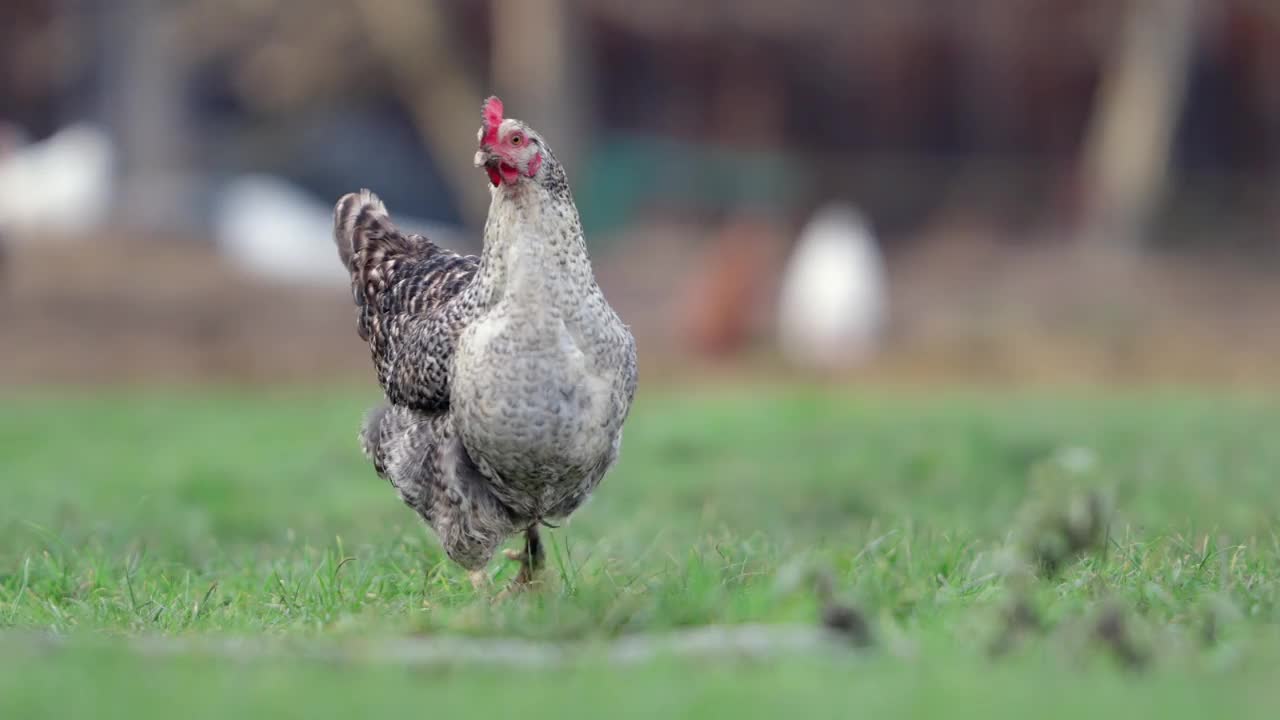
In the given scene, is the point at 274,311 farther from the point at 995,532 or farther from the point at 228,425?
the point at 995,532

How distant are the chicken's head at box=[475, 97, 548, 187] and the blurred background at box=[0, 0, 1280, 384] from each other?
10.5 metres

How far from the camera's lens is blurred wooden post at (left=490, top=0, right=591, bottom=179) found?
1664cm

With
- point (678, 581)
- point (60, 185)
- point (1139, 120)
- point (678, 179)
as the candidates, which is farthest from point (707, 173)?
point (678, 581)

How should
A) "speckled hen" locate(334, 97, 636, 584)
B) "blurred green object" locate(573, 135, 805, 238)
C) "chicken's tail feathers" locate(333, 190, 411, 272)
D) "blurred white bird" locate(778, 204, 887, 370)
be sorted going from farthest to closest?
1. "blurred green object" locate(573, 135, 805, 238)
2. "blurred white bird" locate(778, 204, 887, 370)
3. "chicken's tail feathers" locate(333, 190, 411, 272)
4. "speckled hen" locate(334, 97, 636, 584)

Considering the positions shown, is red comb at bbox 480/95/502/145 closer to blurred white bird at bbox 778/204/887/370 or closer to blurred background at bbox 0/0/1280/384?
blurred background at bbox 0/0/1280/384

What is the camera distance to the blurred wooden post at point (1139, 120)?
56.9ft

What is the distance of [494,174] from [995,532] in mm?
3079

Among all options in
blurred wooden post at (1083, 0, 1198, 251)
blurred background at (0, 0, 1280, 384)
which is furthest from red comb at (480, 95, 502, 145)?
blurred wooden post at (1083, 0, 1198, 251)

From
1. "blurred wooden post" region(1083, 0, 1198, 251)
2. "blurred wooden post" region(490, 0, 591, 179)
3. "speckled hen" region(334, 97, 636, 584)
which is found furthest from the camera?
"blurred wooden post" region(1083, 0, 1198, 251)

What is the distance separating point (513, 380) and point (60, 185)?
15.1 metres

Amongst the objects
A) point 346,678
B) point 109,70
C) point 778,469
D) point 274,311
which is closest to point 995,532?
point 778,469

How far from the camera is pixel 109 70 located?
1781 centimetres

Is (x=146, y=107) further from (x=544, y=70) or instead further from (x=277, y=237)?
(x=544, y=70)

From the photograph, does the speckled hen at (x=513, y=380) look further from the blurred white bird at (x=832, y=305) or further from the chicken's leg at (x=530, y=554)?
the blurred white bird at (x=832, y=305)
